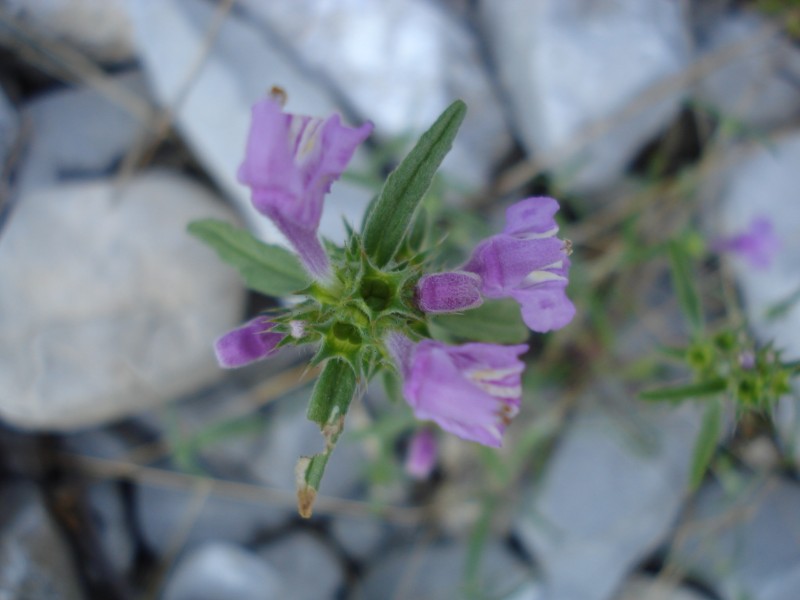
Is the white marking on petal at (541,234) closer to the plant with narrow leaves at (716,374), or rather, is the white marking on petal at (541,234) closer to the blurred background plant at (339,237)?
the plant with narrow leaves at (716,374)

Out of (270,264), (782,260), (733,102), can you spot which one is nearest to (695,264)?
(782,260)

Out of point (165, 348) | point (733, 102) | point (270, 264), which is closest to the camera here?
point (270, 264)

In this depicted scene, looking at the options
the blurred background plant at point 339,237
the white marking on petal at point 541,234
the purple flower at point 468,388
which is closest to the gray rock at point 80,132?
the blurred background plant at point 339,237

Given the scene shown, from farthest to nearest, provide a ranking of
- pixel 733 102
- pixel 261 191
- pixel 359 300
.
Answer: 1. pixel 733 102
2. pixel 359 300
3. pixel 261 191

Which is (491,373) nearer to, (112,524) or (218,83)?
(218,83)

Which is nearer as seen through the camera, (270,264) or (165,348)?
(270,264)

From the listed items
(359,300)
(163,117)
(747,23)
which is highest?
(747,23)

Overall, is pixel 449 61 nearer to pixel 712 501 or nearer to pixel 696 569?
pixel 712 501
